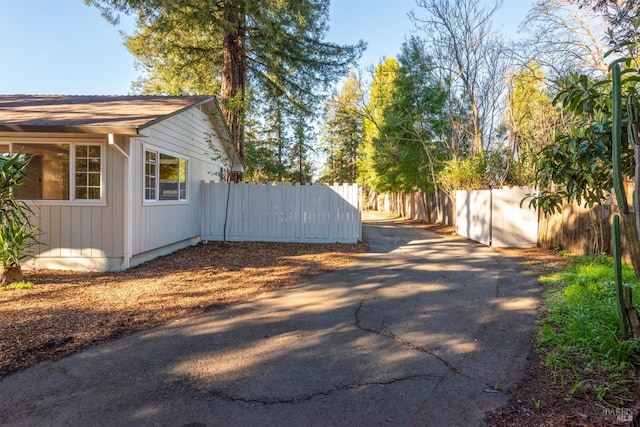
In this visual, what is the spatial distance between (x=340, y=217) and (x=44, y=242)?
691cm

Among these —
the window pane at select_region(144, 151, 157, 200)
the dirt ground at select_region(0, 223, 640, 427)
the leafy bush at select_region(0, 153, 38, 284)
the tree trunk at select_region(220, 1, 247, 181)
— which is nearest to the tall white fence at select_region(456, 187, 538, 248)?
the dirt ground at select_region(0, 223, 640, 427)

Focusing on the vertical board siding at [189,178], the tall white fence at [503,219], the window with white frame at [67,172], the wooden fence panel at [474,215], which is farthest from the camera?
the wooden fence panel at [474,215]

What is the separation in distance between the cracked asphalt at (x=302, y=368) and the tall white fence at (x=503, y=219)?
5438 mm

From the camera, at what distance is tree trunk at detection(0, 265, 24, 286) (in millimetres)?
6000

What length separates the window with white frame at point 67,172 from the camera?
7133mm

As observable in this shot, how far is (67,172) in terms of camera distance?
7.20 m

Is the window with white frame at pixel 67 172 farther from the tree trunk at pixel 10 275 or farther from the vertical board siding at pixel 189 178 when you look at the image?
the tree trunk at pixel 10 275

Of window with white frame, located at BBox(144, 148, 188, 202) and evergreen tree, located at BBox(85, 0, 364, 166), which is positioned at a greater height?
evergreen tree, located at BBox(85, 0, 364, 166)

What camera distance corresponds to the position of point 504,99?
16.2 meters

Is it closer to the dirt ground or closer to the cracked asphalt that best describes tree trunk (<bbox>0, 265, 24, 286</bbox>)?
the dirt ground

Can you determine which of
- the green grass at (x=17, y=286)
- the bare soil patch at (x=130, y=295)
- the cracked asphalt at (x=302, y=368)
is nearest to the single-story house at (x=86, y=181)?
the bare soil patch at (x=130, y=295)

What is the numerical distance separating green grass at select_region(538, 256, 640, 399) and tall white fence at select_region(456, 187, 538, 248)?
4.44m

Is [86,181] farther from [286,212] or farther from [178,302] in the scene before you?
[286,212]

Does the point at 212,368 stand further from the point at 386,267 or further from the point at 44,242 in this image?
the point at 44,242
